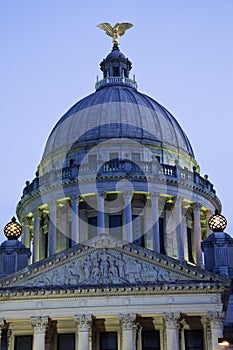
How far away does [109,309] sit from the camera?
4338cm

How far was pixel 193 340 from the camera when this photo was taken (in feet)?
150

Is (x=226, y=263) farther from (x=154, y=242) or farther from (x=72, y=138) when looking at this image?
(x=72, y=138)

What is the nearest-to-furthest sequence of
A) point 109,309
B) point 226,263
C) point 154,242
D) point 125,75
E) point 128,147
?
point 109,309 → point 226,263 → point 154,242 → point 128,147 → point 125,75

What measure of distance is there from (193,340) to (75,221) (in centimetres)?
1868

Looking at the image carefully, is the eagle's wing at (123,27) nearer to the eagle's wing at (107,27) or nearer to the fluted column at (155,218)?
the eagle's wing at (107,27)

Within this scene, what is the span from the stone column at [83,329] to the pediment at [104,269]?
1.99 m

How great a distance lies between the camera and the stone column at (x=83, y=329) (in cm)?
4278

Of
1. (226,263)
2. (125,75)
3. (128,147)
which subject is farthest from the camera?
(125,75)

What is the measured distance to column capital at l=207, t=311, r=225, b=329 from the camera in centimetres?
4238

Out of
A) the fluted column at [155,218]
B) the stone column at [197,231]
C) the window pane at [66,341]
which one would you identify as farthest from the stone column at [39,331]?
the stone column at [197,231]

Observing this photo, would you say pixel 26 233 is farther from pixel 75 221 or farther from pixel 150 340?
pixel 150 340

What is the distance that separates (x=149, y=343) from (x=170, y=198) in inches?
753

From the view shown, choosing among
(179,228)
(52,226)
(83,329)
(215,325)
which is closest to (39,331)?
(83,329)

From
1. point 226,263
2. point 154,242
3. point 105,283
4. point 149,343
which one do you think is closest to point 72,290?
point 105,283
